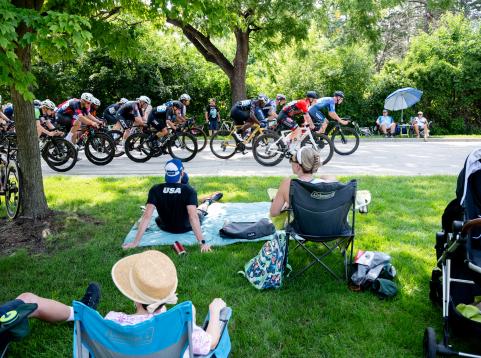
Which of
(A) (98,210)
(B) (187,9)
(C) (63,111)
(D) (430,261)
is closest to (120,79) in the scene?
(C) (63,111)

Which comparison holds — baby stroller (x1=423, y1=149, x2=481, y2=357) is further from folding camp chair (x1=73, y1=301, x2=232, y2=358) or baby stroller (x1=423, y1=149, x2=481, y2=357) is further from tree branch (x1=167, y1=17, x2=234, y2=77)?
tree branch (x1=167, y1=17, x2=234, y2=77)

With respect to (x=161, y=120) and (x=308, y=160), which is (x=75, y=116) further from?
(x=308, y=160)

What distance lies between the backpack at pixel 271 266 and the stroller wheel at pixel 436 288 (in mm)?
1323

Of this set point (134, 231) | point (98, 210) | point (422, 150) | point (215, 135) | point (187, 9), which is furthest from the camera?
point (422, 150)

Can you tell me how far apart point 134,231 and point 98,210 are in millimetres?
1391

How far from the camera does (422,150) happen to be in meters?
14.3

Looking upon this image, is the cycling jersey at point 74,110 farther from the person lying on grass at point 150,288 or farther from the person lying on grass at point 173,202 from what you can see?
the person lying on grass at point 150,288

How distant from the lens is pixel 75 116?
11102 millimetres

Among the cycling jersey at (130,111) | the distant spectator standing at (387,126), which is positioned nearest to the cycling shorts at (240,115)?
the cycling jersey at (130,111)

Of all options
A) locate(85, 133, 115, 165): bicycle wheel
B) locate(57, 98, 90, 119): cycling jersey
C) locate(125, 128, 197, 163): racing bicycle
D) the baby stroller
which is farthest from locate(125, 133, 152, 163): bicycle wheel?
the baby stroller

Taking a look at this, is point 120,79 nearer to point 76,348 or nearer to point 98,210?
point 98,210

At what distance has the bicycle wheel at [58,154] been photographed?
33.7 ft

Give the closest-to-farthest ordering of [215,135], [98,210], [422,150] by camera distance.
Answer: [98,210]
[215,135]
[422,150]

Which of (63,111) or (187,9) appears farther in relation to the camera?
(63,111)
